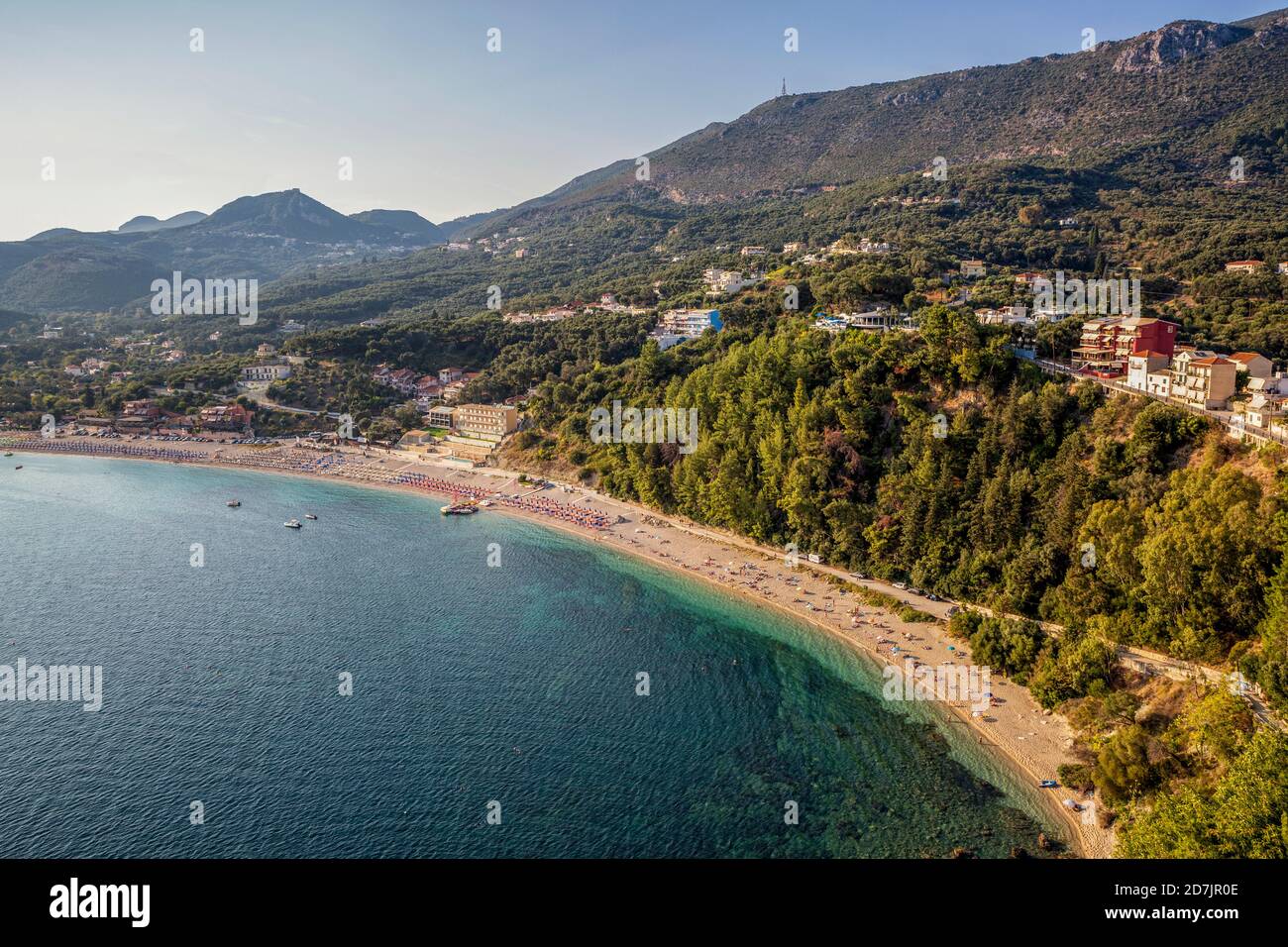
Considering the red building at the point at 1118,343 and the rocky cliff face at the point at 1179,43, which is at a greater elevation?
the rocky cliff face at the point at 1179,43

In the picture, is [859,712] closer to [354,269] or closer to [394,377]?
[394,377]

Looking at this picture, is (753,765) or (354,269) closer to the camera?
(753,765)

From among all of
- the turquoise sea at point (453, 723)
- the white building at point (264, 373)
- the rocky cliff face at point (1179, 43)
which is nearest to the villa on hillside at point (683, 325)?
the turquoise sea at point (453, 723)

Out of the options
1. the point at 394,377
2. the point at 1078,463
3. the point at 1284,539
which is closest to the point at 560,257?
the point at 394,377

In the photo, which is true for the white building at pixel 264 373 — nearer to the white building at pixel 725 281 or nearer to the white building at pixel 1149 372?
the white building at pixel 725 281

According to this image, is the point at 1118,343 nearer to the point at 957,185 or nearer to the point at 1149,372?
the point at 1149,372

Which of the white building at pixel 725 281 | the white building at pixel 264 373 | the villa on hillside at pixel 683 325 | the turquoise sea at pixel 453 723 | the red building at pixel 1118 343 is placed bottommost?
the turquoise sea at pixel 453 723

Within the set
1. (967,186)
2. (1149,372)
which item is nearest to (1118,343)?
(1149,372)

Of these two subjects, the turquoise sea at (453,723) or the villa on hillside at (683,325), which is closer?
the turquoise sea at (453,723)
